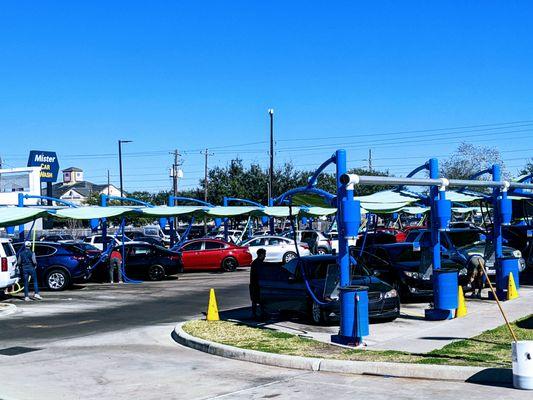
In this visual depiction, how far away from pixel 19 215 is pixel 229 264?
35.3 ft

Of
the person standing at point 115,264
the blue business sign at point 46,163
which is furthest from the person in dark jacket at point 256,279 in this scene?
the blue business sign at point 46,163

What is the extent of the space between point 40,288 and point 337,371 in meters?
16.2

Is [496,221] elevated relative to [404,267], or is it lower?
elevated

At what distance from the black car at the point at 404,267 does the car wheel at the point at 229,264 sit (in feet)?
43.1

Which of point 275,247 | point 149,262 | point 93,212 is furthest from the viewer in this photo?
point 275,247

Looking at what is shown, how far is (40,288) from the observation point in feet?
78.7

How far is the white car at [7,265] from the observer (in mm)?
19938

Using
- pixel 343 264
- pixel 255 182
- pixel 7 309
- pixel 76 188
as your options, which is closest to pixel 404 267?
pixel 343 264

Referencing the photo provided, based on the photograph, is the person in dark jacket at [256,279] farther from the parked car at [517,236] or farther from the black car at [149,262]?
the parked car at [517,236]

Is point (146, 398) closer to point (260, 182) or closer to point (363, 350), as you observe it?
point (363, 350)

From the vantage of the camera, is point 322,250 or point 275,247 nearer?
point 275,247

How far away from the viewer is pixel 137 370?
34.9ft

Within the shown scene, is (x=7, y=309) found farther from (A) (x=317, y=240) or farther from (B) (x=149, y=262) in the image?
(A) (x=317, y=240)

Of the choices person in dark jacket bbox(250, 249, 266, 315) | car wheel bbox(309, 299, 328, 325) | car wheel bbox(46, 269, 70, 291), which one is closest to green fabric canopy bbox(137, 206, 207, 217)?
car wheel bbox(46, 269, 70, 291)
